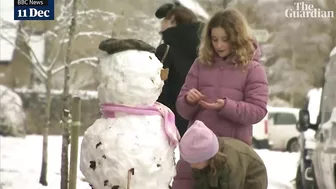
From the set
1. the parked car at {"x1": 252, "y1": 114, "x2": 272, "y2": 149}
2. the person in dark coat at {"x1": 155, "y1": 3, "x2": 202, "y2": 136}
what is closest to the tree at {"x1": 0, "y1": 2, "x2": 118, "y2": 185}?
the person in dark coat at {"x1": 155, "y1": 3, "x2": 202, "y2": 136}

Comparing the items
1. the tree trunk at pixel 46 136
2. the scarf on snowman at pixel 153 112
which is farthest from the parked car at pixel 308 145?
the tree trunk at pixel 46 136

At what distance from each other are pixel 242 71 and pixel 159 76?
35cm

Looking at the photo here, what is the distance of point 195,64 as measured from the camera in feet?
7.70

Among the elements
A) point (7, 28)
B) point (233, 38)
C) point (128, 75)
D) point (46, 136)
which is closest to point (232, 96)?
point (233, 38)

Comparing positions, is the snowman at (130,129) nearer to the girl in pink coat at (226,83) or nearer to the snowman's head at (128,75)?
the snowman's head at (128,75)

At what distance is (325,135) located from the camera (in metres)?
2.76

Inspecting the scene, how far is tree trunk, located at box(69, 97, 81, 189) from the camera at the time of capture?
2.83 meters

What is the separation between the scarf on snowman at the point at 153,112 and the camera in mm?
2058

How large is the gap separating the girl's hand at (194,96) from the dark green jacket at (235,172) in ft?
0.65

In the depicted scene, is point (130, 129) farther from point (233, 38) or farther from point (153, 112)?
point (233, 38)

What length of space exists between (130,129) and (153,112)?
0.12 metres

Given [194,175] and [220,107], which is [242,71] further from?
[194,175]

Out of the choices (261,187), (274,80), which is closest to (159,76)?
(261,187)

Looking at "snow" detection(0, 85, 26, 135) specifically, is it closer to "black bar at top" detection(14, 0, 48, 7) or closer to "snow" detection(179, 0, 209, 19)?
"black bar at top" detection(14, 0, 48, 7)
